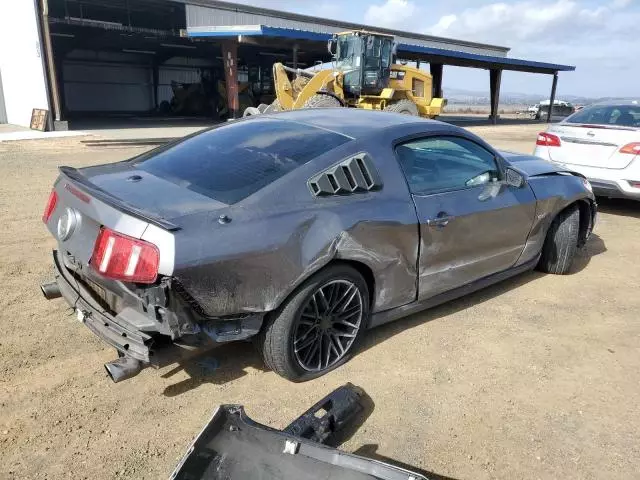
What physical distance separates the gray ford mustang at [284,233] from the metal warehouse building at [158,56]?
58.0 feet

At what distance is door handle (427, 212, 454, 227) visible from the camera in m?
3.37

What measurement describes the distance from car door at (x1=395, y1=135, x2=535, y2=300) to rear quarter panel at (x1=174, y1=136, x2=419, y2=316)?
15 cm

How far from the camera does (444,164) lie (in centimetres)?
378

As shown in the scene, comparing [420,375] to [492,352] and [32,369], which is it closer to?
[492,352]

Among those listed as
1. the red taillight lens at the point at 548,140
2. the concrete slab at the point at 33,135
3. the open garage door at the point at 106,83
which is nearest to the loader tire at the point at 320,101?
the red taillight lens at the point at 548,140

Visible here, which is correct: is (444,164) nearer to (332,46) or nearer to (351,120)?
(351,120)

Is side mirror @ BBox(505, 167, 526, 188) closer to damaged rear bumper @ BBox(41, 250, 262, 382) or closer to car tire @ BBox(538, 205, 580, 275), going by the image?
car tire @ BBox(538, 205, 580, 275)

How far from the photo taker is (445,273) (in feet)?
11.8

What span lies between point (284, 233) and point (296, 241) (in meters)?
0.08

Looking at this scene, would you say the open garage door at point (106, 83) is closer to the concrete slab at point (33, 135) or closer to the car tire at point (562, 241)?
the concrete slab at point (33, 135)

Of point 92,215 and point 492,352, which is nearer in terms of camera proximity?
point 92,215

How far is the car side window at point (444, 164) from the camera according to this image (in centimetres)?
342

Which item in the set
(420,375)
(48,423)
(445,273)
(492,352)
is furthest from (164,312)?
(492,352)

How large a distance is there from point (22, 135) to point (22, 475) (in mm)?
18117
